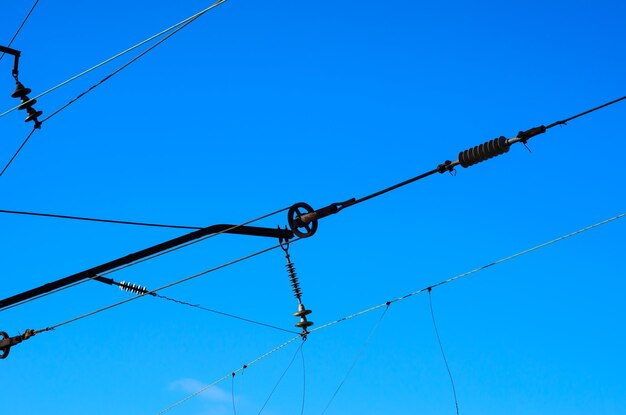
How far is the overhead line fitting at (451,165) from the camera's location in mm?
10413

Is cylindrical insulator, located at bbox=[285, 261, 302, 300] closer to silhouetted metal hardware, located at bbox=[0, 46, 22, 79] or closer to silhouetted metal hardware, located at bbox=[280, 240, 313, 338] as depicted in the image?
silhouetted metal hardware, located at bbox=[280, 240, 313, 338]

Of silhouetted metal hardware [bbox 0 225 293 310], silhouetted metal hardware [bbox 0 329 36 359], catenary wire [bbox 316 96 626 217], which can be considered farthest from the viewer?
silhouetted metal hardware [bbox 0 329 36 359]

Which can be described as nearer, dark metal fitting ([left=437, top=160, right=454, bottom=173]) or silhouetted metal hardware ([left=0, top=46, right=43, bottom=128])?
dark metal fitting ([left=437, top=160, right=454, bottom=173])

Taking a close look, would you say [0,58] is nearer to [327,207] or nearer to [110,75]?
[110,75]

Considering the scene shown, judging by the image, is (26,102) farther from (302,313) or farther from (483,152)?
(483,152)

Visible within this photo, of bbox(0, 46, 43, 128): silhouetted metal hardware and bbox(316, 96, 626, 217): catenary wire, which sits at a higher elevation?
bbox(0, 46, 43, 128): silhouetted metal hardware

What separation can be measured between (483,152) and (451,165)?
1.26 ft

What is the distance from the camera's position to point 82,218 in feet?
48.1

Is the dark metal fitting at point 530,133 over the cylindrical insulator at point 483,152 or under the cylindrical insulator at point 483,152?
under

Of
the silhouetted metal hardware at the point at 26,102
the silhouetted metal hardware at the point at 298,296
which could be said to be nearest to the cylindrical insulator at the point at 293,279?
the silhouetted metal hardware at the point at 298,296

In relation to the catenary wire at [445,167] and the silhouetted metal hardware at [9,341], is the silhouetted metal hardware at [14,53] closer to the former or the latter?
the silhouetted metal hardware at [9,341]

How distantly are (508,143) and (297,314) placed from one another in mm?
4006

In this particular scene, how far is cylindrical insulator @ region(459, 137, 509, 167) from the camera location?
10781mm

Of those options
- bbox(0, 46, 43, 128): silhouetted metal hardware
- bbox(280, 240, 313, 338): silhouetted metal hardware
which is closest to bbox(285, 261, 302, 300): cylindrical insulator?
bbox(280, 240, 313, 338): silhouetted metal hardware
